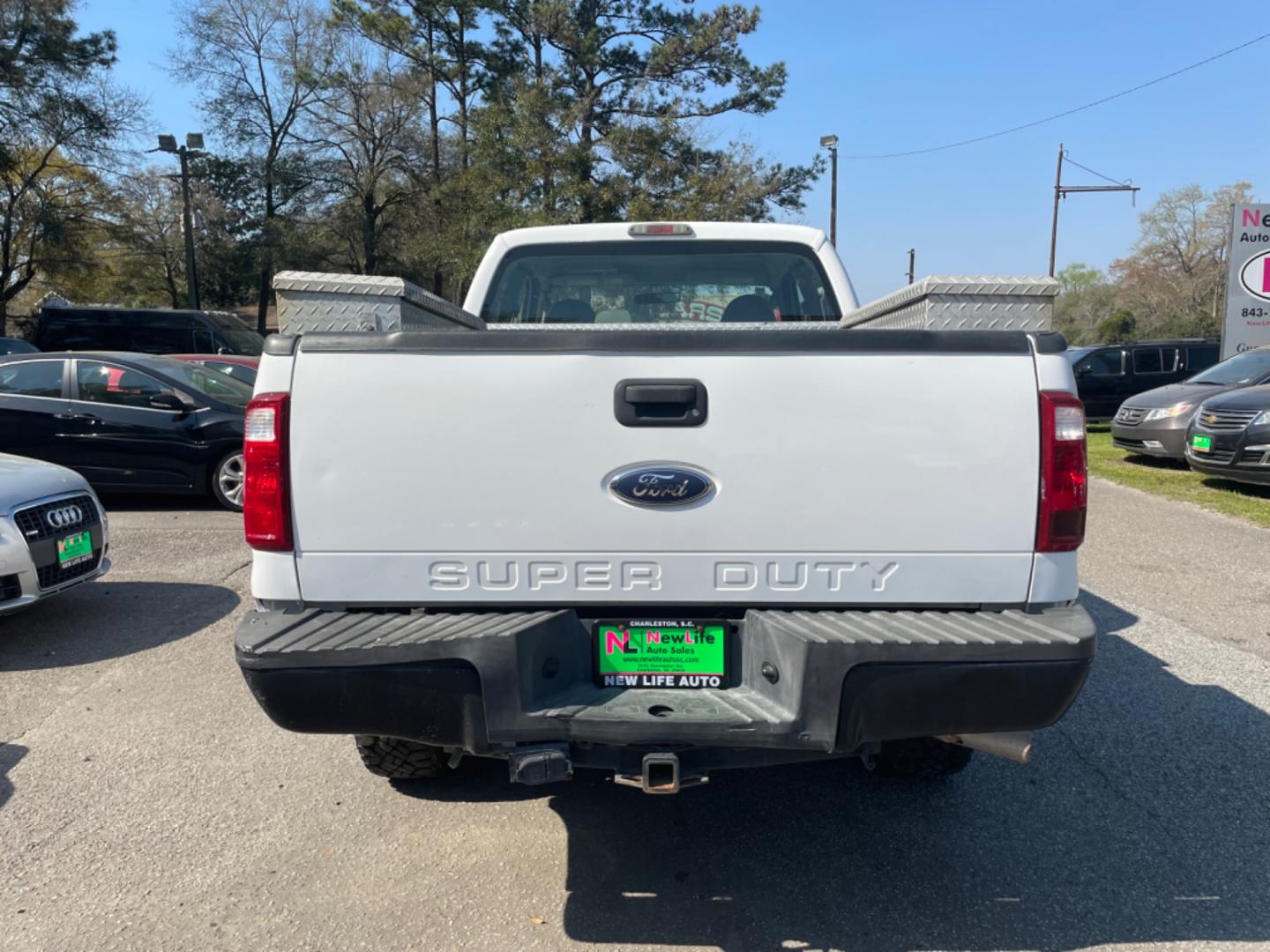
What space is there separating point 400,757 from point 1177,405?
12595 mm

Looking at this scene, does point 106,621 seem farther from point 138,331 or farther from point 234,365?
point 138,331

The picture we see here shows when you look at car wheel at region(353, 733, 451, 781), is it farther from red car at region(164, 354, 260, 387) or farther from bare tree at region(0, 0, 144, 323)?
bare tree at region(0, 0, 144, 323)

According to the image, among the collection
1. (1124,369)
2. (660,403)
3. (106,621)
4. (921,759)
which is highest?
(660,403)

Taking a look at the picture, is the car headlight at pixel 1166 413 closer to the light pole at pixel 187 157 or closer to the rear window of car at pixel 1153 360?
the rear window of car at pixel 1153 360

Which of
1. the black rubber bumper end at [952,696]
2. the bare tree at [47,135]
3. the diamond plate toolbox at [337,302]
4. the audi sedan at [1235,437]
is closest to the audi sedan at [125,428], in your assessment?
the diamond plate toolbox at [337,302]

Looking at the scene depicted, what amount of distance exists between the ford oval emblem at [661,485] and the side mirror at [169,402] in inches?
304

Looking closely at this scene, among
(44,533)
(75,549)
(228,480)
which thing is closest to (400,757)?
(44,533)

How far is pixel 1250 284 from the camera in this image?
15695mm

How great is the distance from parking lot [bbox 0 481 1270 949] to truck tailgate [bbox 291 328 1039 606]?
1.09 meters

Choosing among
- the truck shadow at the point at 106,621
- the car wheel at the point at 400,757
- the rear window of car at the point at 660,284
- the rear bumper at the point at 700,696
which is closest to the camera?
the rear bumper at the point at 700,696

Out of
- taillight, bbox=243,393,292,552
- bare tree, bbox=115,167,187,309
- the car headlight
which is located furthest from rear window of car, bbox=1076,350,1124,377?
bare tree, bbox=115,167,187,309

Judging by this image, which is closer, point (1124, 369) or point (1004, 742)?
point (1004, 742)

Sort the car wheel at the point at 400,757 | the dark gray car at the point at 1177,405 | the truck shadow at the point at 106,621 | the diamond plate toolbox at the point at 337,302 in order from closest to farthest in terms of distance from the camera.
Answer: the diamond plate toolbox at the point at 337,302, the car wheel at the point at 400,757, the truck shadow at the point at 106,621, the dark gray car at the point at 1177,405

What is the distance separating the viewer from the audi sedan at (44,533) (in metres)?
4.99
